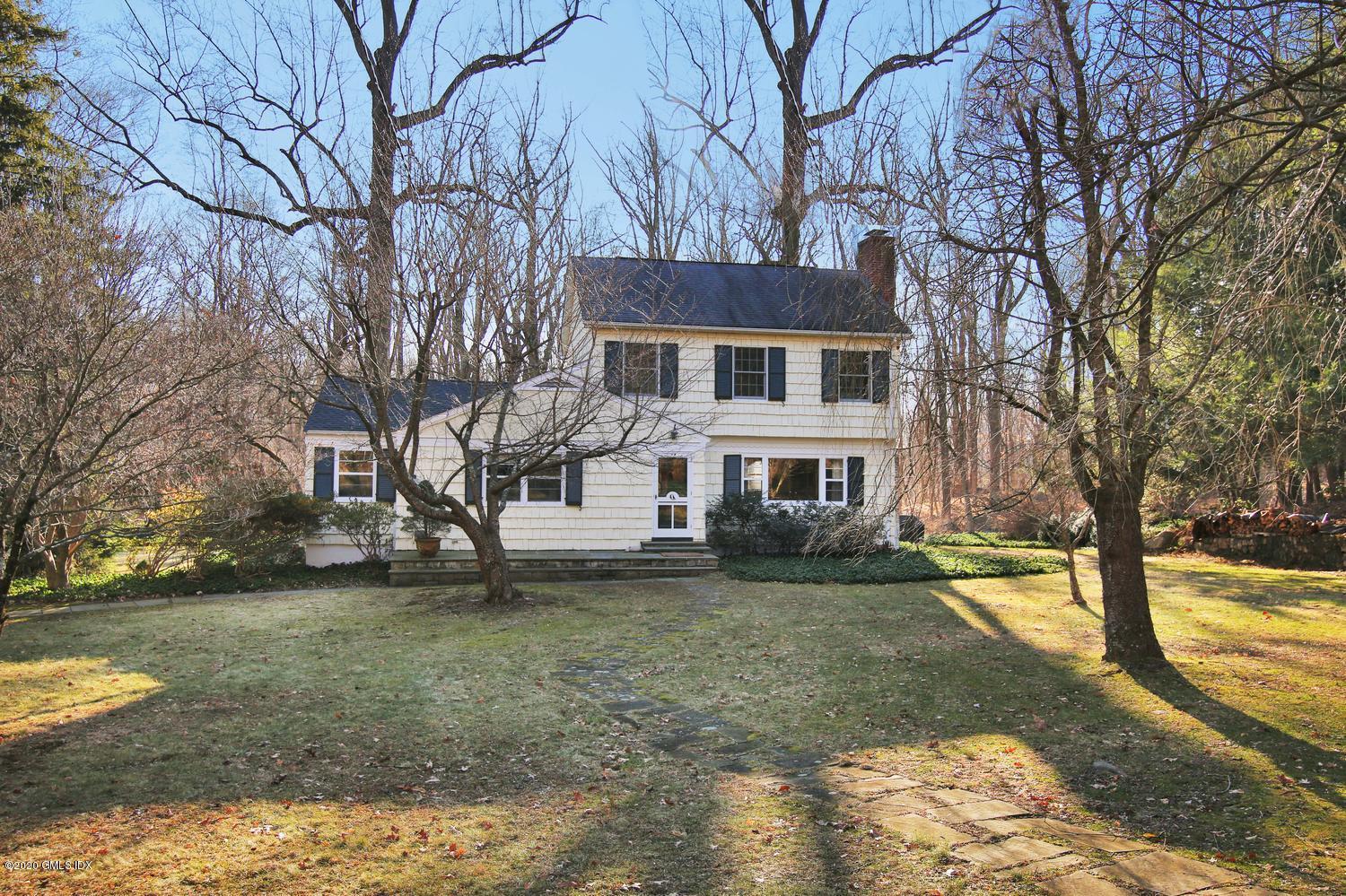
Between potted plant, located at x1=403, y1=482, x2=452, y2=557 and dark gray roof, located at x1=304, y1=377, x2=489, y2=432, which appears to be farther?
dark gray roof, located at x1=304, y1=377, x2=489, y2=432

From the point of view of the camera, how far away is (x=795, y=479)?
19.8m

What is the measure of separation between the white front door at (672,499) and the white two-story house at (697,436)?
3 cm

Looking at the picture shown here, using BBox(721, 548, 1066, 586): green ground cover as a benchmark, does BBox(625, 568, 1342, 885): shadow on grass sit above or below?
below

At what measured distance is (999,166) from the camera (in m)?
6.42

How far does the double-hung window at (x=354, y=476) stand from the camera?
17766 mm

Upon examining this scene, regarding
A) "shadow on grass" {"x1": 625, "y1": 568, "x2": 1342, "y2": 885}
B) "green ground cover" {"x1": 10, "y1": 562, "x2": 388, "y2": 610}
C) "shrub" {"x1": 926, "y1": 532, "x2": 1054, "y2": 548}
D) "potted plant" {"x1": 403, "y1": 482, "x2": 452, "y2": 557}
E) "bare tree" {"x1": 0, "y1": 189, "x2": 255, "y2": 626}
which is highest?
"bare tree" {"x1": 0, "y1": 189, "x2": 255, "y2": 626}

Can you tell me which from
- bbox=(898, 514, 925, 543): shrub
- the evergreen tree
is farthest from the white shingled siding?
the evergreen tree

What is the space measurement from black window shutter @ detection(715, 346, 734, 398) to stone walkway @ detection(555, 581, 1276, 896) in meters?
12.0

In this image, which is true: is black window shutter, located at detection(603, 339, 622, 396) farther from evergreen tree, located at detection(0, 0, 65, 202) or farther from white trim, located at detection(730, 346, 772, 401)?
evergreen tree, located at detection(0, 0, 65, 202)

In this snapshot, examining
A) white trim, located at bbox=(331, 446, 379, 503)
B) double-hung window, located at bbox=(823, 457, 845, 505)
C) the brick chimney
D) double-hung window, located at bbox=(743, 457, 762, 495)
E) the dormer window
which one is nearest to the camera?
the brick chimney

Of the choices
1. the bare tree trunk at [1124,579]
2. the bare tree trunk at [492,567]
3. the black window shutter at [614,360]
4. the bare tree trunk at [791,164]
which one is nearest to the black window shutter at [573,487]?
the black window shutter at [614,360]

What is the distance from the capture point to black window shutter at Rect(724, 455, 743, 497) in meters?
19.5

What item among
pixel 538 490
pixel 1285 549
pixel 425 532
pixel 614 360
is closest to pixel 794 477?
pixel 614 360

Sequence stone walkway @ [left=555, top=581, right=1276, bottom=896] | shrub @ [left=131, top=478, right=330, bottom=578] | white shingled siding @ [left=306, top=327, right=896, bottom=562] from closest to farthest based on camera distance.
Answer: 1. stone walkway @ [left=555, top=581, right=1276, bottom=896]
2. shrub @ [left=131, top=478, right=330, bottom=578]
3. white shingled siding @ [left=306, top=327, right=896, bottom=562]
